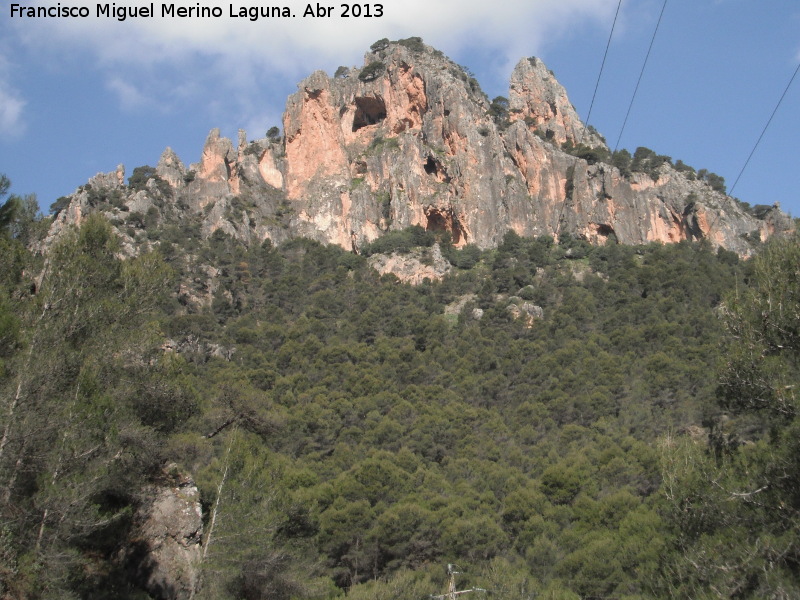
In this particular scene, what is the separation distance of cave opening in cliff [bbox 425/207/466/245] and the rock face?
→ 54264 mm

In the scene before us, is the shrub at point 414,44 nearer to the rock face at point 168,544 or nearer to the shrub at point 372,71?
the shrub at point 372,71

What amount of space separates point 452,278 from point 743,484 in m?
49.8

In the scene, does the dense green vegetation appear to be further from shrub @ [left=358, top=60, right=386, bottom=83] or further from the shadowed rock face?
shrub @ [left=358, top=60, right=386, bottom=83]

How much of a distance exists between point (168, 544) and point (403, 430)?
19.2 m

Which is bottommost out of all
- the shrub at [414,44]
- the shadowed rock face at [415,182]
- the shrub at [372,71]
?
the shadowed rock face at [415,182]

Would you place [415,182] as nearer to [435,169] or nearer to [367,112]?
[435,169]

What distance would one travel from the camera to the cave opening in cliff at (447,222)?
68.5 meters

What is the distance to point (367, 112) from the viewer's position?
79250mm

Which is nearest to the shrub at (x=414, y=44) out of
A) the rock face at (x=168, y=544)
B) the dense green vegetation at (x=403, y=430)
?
the dense green vegetation at (x=403, y=430)

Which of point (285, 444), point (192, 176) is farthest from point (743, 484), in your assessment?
point (192, 176)

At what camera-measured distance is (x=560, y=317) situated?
164ft

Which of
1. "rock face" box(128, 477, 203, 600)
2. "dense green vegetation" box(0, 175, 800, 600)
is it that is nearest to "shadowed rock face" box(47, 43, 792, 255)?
"dense green vegetation" box(0, 175, 800, 600)

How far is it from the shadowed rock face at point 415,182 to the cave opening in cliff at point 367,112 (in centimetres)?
13

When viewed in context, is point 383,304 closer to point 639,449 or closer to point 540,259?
point 540,259
